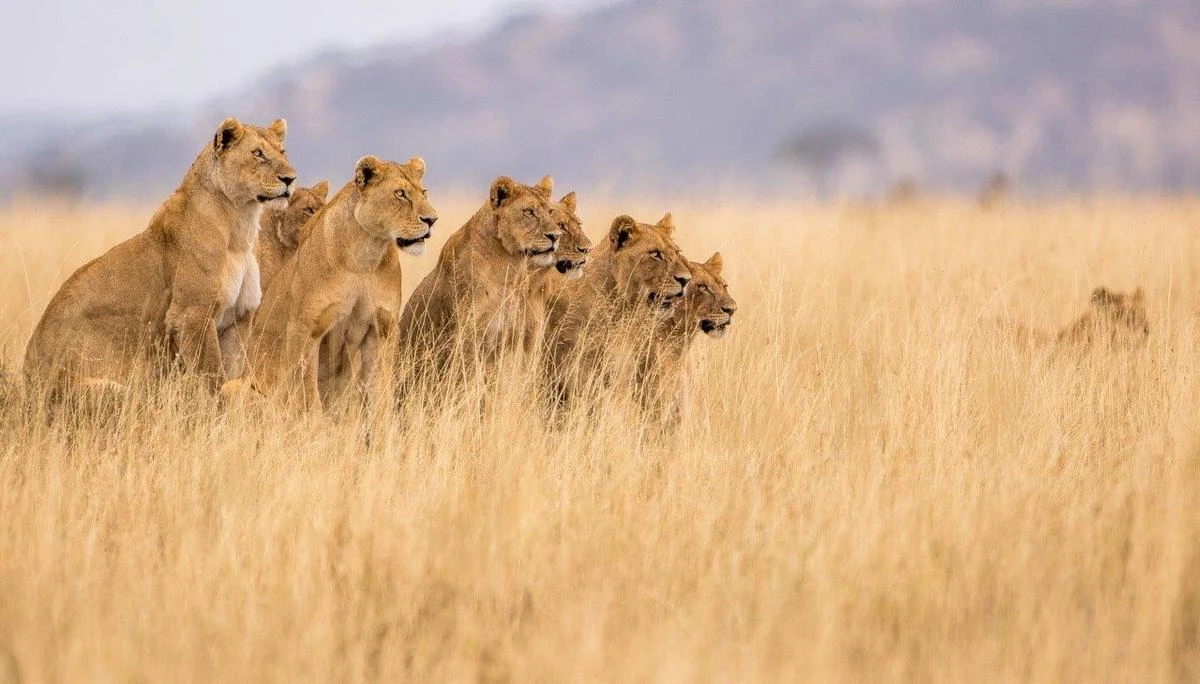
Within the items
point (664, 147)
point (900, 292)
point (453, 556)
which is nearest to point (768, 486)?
point (453, 556)

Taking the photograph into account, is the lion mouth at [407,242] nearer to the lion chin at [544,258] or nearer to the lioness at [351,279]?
the lioness at [351,279]

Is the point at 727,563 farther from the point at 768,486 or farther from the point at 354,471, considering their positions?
the point at 354,471

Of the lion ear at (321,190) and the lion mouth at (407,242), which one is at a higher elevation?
the lion ear at (321,190)

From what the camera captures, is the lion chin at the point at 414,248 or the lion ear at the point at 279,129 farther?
the lion ear at the point at 279,129

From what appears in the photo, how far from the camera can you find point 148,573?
486cm

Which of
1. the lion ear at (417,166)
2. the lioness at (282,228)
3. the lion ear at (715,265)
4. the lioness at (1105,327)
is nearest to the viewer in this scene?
the lion ear at (417,166)

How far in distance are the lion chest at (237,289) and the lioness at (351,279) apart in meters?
0.27

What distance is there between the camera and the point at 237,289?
7.68 m

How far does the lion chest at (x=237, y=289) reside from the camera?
299 inches

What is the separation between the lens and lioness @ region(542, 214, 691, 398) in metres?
7.79

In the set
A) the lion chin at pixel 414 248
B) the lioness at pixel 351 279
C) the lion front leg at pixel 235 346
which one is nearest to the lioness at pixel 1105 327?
the lion chin at pixel 414 248

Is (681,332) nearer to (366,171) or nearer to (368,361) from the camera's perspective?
(368,361)

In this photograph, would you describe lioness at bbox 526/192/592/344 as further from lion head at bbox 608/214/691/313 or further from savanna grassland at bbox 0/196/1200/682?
savanna grassland at bbox 0/196/1200/682

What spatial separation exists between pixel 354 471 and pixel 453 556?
1.55 m
